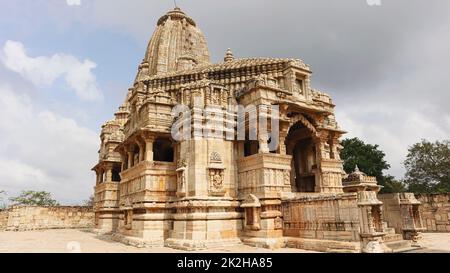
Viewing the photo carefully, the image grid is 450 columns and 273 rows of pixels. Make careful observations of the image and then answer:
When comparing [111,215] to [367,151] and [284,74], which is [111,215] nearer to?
[284,74]

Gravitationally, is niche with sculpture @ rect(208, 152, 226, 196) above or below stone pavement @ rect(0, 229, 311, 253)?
above

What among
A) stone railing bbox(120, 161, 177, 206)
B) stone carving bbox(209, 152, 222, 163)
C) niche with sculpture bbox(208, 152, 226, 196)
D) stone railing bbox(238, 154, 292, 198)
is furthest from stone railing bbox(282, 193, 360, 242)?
stone railing bbox(120, 161, 177, 206)

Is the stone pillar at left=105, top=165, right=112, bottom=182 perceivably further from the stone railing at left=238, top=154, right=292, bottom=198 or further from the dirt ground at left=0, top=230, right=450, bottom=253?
the stone railing at left=238, top=154, right=292, bottom=198

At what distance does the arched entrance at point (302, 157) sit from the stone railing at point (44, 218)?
2643cm

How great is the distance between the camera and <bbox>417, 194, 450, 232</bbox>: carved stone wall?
2116cm

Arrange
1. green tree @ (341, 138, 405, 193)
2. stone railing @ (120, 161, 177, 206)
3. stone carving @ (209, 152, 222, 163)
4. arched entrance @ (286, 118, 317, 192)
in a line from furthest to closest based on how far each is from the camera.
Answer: green tree @ (341, 138, 405, 193)
arched entrance @ (286, 118, 317, 192)
stone railing @ (120, 161, 177, 206)
stone carving @ (209, 152, 222, 163)

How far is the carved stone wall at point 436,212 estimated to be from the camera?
21156mm

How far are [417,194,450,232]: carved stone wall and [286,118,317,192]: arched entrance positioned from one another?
916 cm

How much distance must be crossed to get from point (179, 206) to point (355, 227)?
7432 mm

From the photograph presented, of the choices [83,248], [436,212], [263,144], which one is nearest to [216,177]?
[263,144]

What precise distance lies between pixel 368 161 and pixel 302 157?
1063 inches

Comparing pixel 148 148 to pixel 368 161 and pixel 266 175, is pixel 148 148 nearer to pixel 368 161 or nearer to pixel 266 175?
pixel 266 175

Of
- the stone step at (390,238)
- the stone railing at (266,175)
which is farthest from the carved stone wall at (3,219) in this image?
the stone step at (390,238)

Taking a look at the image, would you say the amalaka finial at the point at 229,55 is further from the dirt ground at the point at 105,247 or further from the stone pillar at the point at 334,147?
the dirt ground at the point at 105,247
